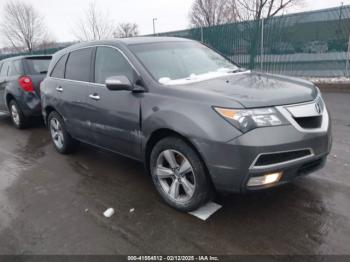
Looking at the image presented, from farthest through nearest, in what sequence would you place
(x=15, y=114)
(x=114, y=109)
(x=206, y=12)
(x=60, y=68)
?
(x=206, y=12) → (x=15, y=114) → (x=60, y=68) → (x=114, y=109)

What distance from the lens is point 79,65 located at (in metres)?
4.24

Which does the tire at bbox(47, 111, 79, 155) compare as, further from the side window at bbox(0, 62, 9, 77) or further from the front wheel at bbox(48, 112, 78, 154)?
the side window at bbox(0, 62, 9, 77)

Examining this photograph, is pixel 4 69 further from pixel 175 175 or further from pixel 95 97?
pixel 175 175

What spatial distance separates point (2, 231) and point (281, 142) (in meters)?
2.81

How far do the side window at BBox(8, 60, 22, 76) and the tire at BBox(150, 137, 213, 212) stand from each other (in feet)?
16.9

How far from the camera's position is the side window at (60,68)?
464cm

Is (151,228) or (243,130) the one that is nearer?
(243,130)

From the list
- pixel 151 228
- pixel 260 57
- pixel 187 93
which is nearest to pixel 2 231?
pixel 151 228

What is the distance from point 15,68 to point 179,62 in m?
5.11

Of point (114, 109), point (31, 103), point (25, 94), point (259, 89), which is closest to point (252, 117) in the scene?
point (259, 89)

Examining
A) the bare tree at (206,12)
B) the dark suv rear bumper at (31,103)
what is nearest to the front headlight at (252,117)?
the dark suv rear bumper at (31,103)

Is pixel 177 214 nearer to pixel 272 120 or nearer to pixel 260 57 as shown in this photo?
pixel 272 120

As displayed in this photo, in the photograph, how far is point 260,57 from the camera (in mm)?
10484

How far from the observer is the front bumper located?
239cm
